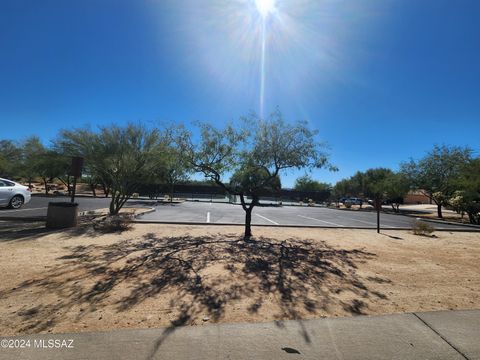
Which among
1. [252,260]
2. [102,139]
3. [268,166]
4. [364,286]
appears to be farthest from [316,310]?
[102,139]

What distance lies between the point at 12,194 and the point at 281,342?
53.3ft

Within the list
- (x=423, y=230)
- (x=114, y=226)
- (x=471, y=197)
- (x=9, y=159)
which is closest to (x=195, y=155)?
(x=114, y=226)

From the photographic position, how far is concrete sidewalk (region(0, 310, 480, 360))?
2.85 meters

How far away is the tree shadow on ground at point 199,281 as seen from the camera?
3.99 meters

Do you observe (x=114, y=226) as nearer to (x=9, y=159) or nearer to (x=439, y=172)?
(x=439, y=172)

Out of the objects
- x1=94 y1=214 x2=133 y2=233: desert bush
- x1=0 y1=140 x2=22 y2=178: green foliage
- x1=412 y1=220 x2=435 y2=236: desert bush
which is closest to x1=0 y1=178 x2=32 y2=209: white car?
x1=94 y1=214 x2=133 y2=233: desert bush

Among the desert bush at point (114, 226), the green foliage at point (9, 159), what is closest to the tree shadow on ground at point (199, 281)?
the desert bush at point (114, 226)

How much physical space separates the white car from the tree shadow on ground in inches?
389

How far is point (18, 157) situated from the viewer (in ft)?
140

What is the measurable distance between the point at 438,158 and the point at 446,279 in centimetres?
3141

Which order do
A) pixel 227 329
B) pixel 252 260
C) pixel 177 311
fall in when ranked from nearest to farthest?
pixel 227 329 < pixel 177 311 < pixel 252 260

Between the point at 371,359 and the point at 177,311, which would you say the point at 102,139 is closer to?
the point at 177,311

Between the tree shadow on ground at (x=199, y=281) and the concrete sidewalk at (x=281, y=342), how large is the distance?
0.61ft

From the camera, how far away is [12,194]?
47.0 ft
